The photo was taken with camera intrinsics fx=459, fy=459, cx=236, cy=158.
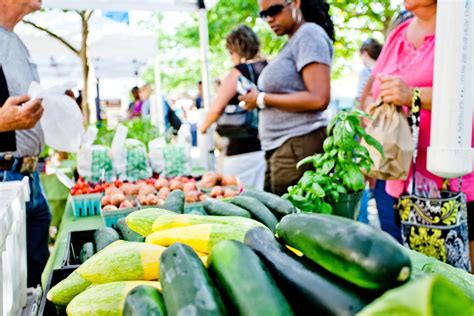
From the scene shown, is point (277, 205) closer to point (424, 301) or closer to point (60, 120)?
point (424, 301)

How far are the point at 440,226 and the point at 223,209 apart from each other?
3.09ft

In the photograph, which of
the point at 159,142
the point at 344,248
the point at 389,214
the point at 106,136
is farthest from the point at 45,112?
the point at 344,248

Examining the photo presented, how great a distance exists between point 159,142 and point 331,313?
3.18m

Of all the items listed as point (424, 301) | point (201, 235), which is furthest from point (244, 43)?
point (424, 301)

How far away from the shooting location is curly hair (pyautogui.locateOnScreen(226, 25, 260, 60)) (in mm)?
4011

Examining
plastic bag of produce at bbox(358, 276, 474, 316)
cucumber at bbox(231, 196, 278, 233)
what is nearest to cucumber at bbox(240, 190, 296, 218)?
cucumber at bbox(231, 196, 278, 233)

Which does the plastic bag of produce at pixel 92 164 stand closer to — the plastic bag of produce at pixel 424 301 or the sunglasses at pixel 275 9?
the sunglasses at pixel 275 9

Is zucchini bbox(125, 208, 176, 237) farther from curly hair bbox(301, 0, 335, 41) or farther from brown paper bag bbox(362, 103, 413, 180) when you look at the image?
curly hair bbox(301, 0, 335, 41)

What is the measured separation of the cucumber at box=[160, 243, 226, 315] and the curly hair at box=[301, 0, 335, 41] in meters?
2.34

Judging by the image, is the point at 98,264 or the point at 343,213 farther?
the point at 343,213

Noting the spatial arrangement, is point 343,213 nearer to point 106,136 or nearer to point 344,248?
point 344,248

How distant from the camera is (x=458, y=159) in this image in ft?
5.35

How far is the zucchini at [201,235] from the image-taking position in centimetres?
108

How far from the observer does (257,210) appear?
1581 mm
